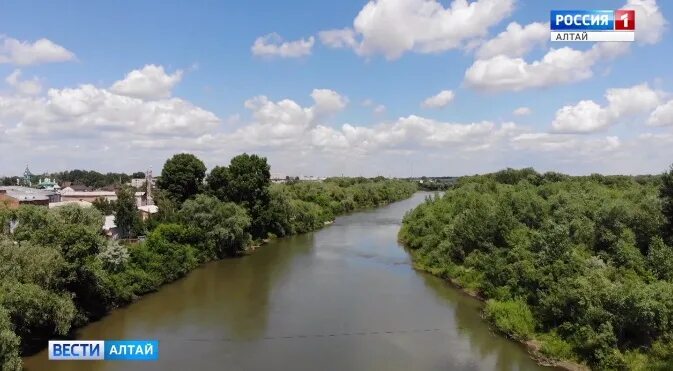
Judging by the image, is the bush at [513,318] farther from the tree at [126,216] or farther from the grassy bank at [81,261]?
the tree at [126,216]

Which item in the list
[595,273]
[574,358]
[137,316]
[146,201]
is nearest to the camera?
[574,358]

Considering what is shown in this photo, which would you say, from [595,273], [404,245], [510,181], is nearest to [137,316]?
[595,273]

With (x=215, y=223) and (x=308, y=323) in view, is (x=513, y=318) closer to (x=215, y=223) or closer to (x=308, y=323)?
(x=308, y=323)

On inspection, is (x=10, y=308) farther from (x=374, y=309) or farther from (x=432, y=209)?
(x=432, y=209)

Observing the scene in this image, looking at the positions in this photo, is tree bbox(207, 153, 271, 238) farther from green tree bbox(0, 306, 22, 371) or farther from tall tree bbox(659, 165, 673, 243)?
tall tree bbox(659, 165, 673, 243)

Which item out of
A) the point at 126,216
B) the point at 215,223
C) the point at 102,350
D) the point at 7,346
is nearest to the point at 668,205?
the point at 102,350

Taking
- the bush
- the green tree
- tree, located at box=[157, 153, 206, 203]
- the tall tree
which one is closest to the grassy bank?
the green tree
